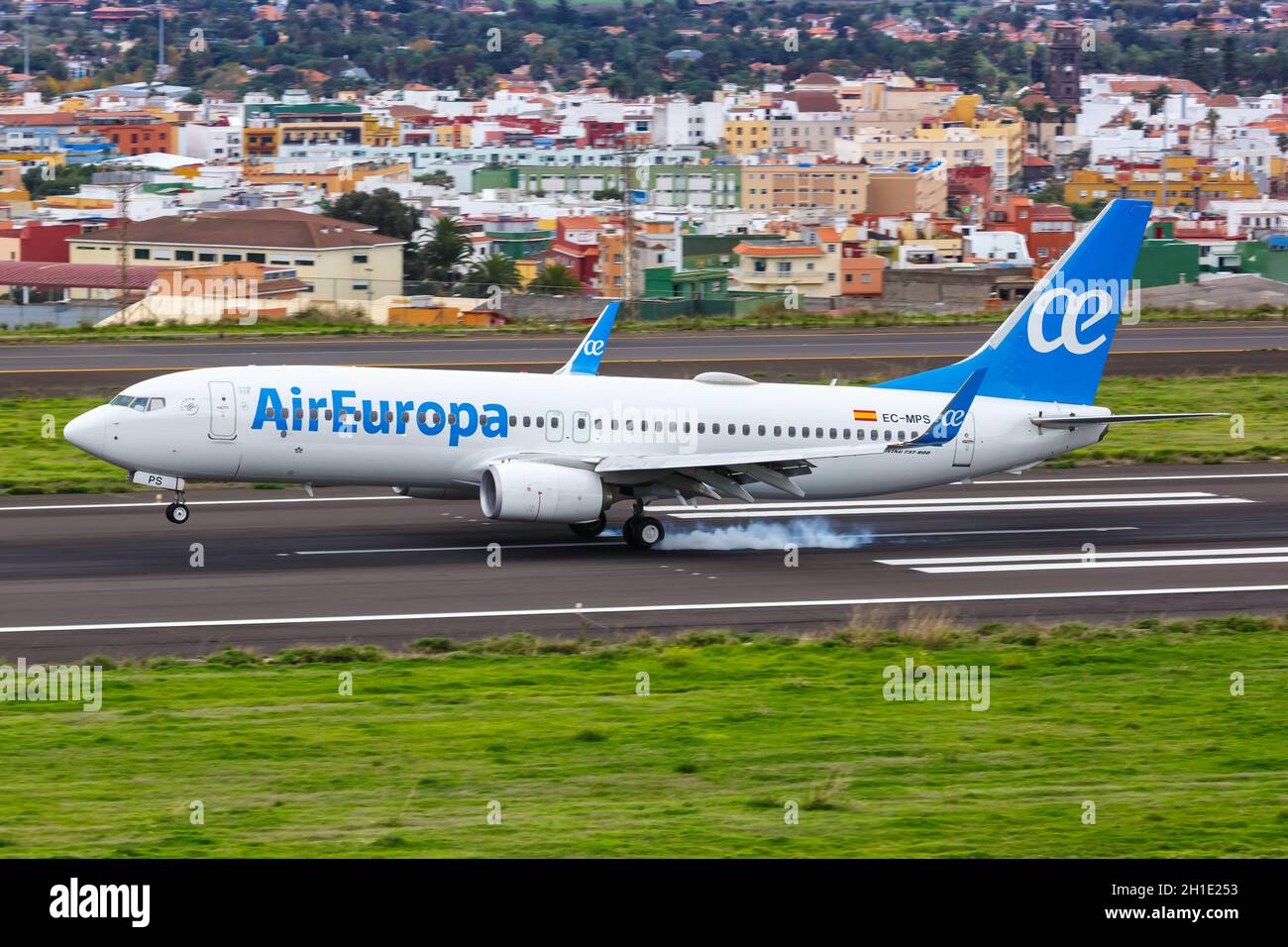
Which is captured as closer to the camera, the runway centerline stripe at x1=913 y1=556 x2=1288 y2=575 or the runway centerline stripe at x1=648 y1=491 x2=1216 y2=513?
the runway centerline stripe at x1=913 y1=556 x2=1288 y2=575

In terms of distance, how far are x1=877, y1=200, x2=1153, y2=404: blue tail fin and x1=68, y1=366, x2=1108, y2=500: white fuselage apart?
57 cm

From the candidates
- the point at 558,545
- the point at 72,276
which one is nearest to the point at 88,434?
the point at 558,545

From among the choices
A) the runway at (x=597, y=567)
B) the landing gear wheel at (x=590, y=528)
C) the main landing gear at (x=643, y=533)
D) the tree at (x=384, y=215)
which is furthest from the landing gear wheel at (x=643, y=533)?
the tree at (x=384, y=215)

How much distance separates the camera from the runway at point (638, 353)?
211ft

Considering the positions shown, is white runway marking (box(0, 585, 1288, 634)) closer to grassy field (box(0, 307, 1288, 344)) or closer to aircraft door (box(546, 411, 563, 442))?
aircraft door (box(546, 411, 563, 442))

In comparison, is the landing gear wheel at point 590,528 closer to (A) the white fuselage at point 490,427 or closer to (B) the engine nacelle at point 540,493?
(A) the white fuselage at point 490,427

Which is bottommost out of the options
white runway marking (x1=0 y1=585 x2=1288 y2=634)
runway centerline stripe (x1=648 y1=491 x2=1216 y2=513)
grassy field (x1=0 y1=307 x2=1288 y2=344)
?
grassy field (x1=0 y1=307 x2=1288 y2=344)

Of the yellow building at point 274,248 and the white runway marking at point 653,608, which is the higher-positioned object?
the white runway marking at point 653,608

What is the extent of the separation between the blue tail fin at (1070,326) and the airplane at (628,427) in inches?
1.5

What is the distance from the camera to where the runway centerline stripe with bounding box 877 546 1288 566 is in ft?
123

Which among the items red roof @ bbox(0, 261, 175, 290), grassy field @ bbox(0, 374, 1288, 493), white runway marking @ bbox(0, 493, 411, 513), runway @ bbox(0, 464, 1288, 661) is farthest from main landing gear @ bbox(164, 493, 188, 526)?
red roof @ bbox(0, 261, 175, 290)

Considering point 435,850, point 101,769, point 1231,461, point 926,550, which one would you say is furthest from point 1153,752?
point 1231,461

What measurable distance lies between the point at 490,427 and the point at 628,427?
2.98 metres

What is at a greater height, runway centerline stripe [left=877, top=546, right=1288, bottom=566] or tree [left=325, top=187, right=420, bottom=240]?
runway centerline stripe [left=877, top=546, right=1288, bottom=566]
